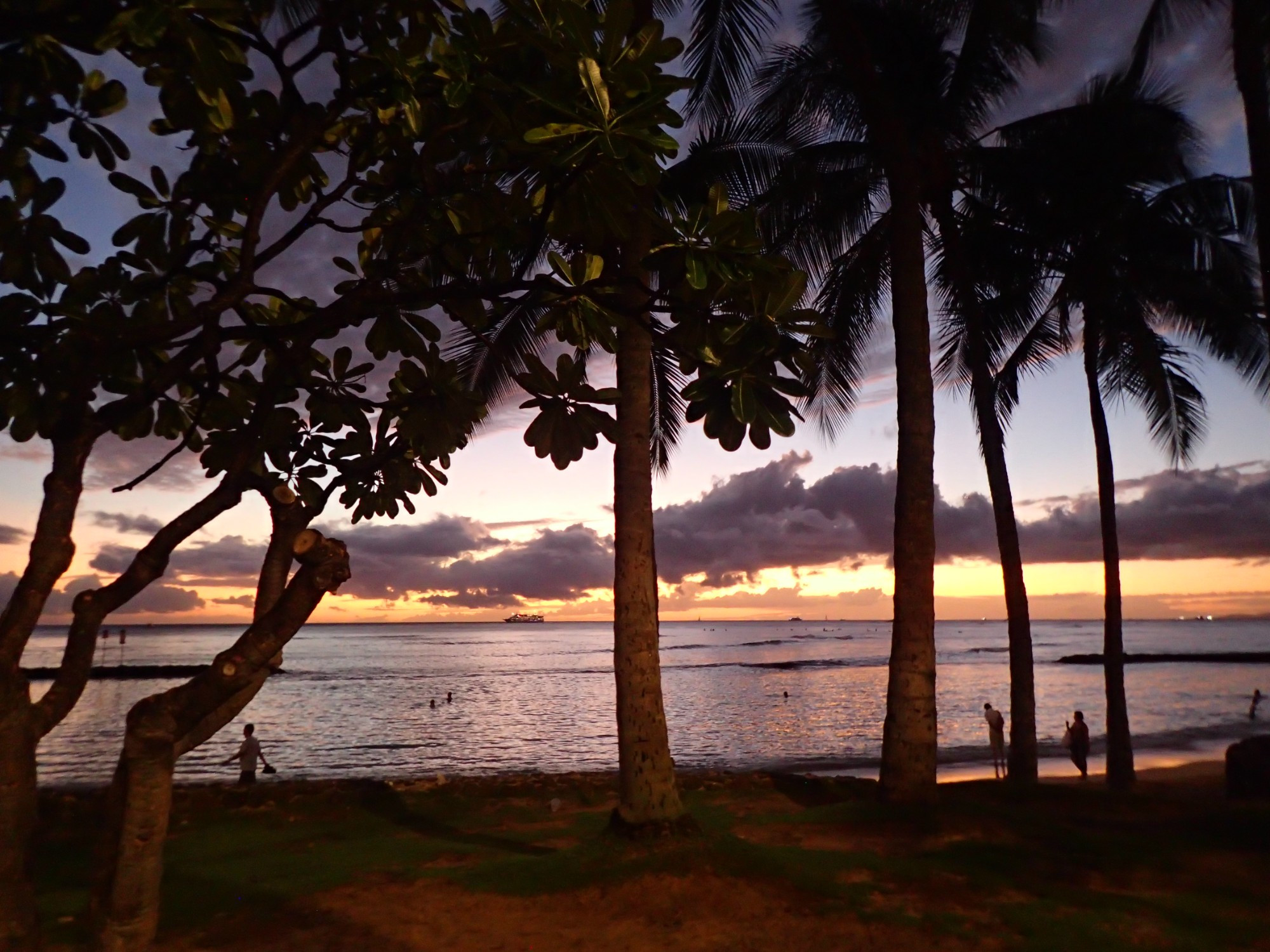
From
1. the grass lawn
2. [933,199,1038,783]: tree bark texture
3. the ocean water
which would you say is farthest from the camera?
the ocean water

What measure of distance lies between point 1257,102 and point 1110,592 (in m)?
10.4

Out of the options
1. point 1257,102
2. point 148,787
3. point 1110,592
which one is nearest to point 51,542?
point 148,787

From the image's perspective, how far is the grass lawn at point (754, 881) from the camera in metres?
7.78

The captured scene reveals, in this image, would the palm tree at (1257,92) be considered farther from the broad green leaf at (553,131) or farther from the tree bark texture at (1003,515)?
the broad green leaf at (553,131)

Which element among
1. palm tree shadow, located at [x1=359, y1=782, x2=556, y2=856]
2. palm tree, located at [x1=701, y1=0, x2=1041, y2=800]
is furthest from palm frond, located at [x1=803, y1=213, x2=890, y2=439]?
palm tree shadow, located at [x1=359, y1=782, x2=556, y2=856]

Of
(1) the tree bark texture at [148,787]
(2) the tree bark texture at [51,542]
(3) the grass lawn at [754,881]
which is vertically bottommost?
(3) the grass lawn at [754,881]

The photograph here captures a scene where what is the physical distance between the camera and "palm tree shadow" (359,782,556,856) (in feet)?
37.6

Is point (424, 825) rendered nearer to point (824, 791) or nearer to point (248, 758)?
point (824, 791)

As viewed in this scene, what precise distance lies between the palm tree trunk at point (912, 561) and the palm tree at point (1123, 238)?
539 cm

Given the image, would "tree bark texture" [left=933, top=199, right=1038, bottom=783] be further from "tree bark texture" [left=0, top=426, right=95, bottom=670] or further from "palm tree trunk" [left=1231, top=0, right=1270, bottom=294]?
"tree bark texture" [left=0, top=426, right=95, bottom=670]

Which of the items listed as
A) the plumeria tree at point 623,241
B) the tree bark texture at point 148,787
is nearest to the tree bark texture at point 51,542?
the tree bark texture at point 148,787

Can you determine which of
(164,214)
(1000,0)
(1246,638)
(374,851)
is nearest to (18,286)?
(164,214)

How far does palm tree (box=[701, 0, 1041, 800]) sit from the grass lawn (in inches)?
73.6

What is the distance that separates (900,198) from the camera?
13.2 meters
